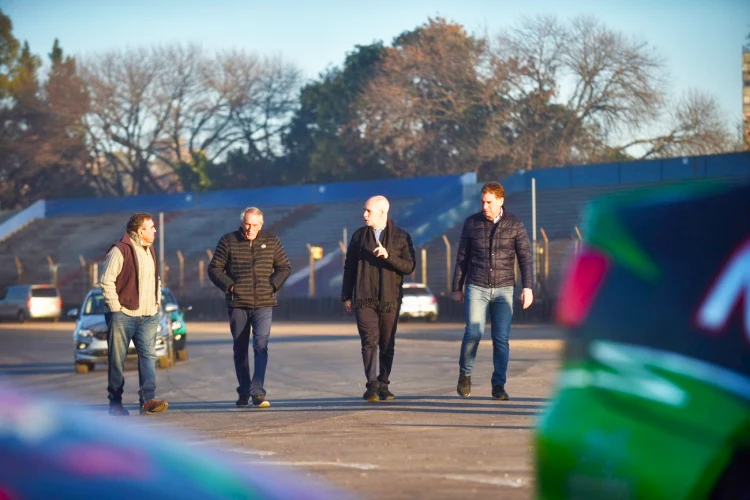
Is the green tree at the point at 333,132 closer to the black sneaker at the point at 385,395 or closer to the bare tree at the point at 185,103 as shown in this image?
the bare tree at the point at 185,103

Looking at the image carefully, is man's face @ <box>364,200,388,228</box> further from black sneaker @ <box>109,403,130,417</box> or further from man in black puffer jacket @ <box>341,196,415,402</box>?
black sneaker @ <box>109,403,130,417</box>

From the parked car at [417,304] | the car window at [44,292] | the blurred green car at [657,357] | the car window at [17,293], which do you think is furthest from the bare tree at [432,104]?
the blurred green car at [657,357]

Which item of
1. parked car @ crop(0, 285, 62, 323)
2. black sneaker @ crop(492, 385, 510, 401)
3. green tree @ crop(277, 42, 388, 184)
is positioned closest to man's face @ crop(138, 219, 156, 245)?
black sneaker @ crop(492, 385, 510, 401)

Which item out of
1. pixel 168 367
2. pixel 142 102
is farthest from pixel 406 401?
pixel 142 102

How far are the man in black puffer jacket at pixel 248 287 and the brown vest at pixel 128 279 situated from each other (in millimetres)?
720

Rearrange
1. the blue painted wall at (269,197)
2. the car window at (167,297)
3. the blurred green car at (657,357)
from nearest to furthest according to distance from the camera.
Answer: the blurred green car at (657,357)
the car window at (167,297)
the blue painted wall at (269,197)

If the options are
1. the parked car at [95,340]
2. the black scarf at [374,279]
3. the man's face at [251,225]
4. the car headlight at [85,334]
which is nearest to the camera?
the black scarf at [374,279]

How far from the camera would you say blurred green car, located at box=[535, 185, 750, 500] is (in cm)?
455

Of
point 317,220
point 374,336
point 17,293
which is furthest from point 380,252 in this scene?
point 317,220

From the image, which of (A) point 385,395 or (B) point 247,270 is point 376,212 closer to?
(B) point 247,270

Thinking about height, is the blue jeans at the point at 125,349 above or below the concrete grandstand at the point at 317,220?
below

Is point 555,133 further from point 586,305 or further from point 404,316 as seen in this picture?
point 586,305

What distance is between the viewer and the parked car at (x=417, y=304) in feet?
132

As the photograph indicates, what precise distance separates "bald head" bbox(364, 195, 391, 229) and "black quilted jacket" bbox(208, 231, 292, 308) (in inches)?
34.7
